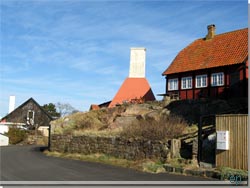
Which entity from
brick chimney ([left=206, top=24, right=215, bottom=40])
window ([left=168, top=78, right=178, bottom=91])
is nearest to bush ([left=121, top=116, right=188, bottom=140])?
window ([left=168, top=78, right=178, bottom=91])

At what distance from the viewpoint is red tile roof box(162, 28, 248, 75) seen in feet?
95.5

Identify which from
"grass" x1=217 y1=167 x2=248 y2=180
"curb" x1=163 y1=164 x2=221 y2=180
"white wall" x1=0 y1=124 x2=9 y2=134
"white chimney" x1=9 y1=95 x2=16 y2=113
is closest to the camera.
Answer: "grass" x1=217 y1=167 x2=248 y2=180

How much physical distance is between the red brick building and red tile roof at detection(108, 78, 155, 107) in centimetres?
739

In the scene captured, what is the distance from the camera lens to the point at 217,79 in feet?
96.8

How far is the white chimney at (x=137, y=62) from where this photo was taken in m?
43.7

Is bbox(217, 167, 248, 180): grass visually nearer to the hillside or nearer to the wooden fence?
the wooden fence

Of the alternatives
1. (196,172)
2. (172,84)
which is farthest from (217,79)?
(196,172)

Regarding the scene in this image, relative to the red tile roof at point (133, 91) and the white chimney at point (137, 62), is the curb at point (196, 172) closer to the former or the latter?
the red tile roof at point (133, 91)

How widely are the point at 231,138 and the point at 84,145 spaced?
1184cm

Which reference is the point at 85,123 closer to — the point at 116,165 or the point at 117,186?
the point at 116,165

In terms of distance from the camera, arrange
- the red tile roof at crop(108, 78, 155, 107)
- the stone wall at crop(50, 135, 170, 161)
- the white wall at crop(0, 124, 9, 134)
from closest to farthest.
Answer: the stone wall at crop(50, 135, 170, 161) → the red tile roof at crop(108, 78, 155, 107) → the white wall at crop(0, 124, 9, 134)

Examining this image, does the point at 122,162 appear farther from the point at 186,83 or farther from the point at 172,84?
the point at 172,84

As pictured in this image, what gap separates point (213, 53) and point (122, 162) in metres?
17.3

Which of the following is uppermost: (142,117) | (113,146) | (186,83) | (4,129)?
(186,83)
